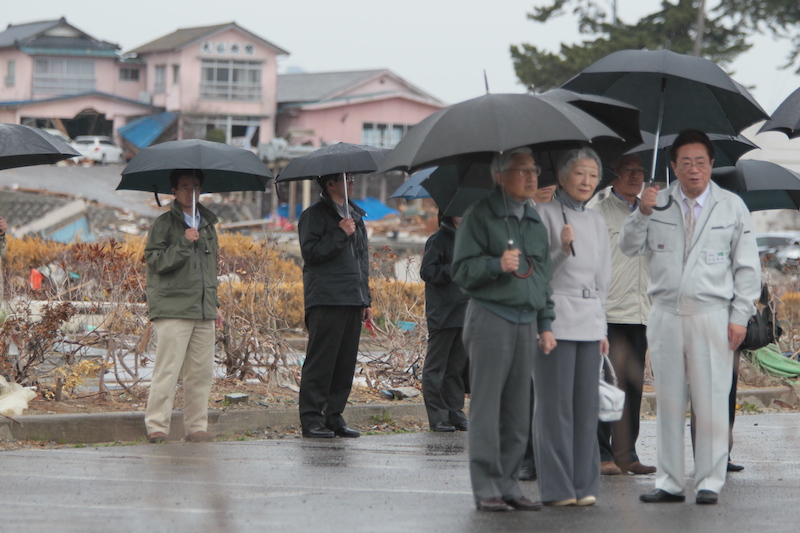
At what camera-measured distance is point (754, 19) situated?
115 feet

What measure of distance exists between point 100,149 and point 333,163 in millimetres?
52881

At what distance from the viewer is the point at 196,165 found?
24.7 ft

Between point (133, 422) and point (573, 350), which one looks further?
point (133, 422)

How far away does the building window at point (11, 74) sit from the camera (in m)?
64.7

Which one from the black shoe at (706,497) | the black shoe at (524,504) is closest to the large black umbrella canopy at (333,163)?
the black shoe at (524,504)

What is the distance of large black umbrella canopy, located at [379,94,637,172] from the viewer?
17.0 feet

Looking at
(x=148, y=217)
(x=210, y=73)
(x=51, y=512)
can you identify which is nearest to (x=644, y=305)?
(x=51, y=512)

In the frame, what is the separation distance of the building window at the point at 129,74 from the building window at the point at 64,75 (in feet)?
5.72

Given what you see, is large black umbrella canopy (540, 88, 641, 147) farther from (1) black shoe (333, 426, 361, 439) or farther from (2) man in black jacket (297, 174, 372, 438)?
(1) black shoe (333, 426, 361, 439)

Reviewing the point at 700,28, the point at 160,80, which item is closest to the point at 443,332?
the point at 700,28

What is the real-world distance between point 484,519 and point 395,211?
46.6 meters

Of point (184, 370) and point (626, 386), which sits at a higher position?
point (626, 386)

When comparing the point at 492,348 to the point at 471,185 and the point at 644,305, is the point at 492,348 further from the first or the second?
the point at 644,305

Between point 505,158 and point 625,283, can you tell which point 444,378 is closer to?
point 625,283
